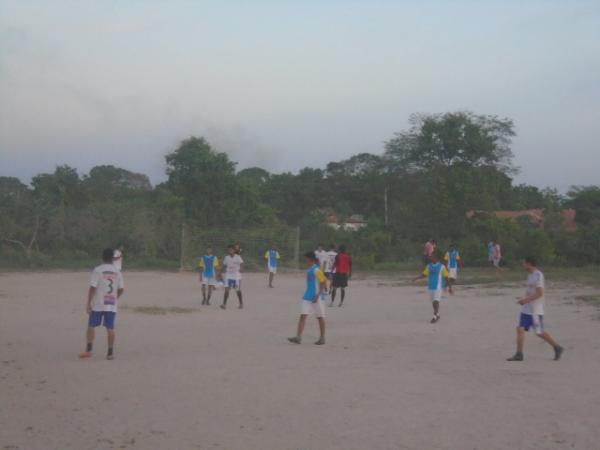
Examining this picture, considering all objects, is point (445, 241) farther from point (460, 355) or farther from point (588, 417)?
point (588, 417)

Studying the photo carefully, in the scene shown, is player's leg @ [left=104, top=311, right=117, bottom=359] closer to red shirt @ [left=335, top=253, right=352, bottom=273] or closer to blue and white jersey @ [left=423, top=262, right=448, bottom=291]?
blue and white jersey @ [left=423, top=262, right=448, bottom=291]

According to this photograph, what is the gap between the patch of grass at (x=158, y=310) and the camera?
55.9 ft

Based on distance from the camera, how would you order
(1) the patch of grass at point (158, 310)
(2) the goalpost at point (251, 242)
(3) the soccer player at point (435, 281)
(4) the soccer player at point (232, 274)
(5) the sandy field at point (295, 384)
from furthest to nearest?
(2) the goalpost at point (251, 242) → (4) the soccer player at point (232, 274) → (1) the patch of grass at point (158, 310) → (3) the soccer player at point (435, 281) → (5) the sandy field at point (295, 384)

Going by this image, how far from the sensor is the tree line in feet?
121

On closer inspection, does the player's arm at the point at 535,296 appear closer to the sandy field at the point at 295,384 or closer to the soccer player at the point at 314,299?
the sandy field at the point at 295,384

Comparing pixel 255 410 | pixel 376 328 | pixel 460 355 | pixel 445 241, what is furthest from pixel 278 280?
pixel 255 410

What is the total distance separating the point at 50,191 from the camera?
4819cm

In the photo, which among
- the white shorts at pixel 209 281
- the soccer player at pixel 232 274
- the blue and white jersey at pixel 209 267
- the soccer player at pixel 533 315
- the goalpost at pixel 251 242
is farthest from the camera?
the goalpost at pixel 251 242

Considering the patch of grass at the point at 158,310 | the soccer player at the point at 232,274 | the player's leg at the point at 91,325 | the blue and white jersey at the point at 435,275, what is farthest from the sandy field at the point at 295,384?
the soccer player at the point at 232,274

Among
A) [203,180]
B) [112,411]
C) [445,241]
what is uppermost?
[203,180]

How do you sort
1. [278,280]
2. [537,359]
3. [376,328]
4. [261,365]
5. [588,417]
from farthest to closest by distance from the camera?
[278,280], [376,328], [537,359], [261,365], [588,417]

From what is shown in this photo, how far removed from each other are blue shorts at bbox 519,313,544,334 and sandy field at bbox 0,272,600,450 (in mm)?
459

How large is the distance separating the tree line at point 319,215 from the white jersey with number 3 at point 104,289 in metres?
26.5

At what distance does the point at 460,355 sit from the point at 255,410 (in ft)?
15.1
